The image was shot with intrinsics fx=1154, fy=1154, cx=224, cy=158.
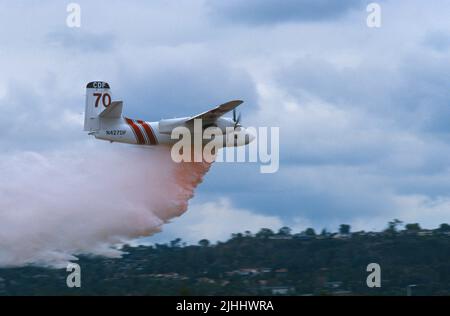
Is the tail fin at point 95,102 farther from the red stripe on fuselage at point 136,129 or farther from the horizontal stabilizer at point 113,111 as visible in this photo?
the red stripe on fuselage at point 136,129

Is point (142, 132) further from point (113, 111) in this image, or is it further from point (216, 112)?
point (216, 112)

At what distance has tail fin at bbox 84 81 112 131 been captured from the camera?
4656 cm

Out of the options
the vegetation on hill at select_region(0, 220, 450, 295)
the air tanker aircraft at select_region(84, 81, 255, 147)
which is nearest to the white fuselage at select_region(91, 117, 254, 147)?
the air tanker aircraft at select_region(84, 81, 255, 147)

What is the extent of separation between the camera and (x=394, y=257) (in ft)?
271

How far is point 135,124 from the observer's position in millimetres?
46719

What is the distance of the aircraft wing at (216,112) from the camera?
46.6 meters

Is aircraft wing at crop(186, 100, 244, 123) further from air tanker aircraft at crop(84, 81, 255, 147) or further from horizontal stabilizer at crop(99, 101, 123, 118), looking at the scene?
horizontal stabilizer at crop(99, 101, 123, 118)

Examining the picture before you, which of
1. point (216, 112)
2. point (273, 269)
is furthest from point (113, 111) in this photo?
point (273, 269)

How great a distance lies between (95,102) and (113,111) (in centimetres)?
131

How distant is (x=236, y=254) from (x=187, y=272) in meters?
6.82

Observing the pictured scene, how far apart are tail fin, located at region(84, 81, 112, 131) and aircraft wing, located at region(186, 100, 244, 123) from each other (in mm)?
3529

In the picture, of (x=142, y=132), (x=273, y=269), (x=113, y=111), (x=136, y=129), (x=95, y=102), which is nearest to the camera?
(x=113, y=111)
